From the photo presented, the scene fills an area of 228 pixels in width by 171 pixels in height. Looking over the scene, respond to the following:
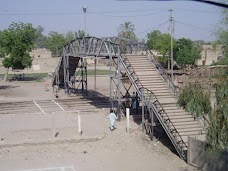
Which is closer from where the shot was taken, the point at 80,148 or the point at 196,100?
the point at 196,100

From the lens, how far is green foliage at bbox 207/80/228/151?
10.4 meters

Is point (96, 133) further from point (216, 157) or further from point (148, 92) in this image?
point (216, 157)

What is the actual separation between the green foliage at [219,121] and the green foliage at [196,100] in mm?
774

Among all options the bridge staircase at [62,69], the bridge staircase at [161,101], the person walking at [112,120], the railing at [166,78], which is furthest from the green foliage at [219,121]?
the bridge staircase at [62,69]

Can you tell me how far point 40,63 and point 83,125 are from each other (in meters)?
60.9

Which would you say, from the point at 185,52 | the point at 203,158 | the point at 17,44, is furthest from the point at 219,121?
the point at 185,52

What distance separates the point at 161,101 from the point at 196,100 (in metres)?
10.2

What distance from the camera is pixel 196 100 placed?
12.0 metres

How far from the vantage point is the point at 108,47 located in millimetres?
26375

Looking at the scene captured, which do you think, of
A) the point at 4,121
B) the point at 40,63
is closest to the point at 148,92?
the point at 4,121

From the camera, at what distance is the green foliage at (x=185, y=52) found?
2661 inches

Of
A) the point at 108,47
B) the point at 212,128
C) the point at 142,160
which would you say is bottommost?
the point at 142,160

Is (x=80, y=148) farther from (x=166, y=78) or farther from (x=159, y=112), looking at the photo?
(x=166, y=78)

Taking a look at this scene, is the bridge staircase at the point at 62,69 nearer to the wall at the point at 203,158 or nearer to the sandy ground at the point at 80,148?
the sandy ground at the point at 80,148
